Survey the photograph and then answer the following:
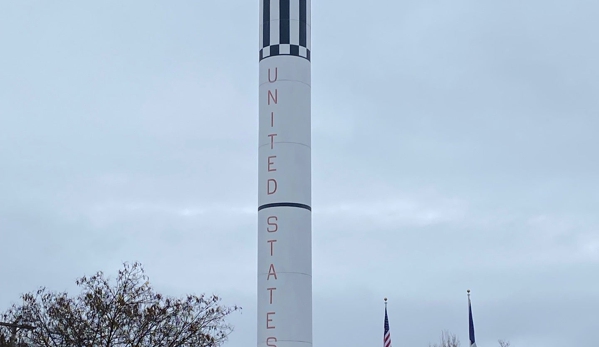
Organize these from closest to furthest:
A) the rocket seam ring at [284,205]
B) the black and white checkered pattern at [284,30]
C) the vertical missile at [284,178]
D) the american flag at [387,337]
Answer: the vertical missile at [284,178], the rocket seam ring at [284,205], the black and white checkered pattern at [284,30], the american flag at [387,337]

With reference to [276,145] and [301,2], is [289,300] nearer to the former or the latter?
[276,145]

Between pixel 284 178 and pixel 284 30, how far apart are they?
4.77 meters

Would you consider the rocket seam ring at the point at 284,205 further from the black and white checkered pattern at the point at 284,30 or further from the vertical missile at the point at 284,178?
the black and white checkered pattern at the point at 284,30

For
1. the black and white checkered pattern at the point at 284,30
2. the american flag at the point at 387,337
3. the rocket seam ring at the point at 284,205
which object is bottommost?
the american flag at the point at 387,337

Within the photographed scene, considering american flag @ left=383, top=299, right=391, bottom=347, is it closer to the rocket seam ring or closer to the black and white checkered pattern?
the rocket seam ring

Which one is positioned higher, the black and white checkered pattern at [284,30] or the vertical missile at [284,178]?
the black and white checkered pattern at [284,30]

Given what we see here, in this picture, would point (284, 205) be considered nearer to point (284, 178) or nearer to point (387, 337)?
point (284, 178)

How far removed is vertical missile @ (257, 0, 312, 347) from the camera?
46156 mm

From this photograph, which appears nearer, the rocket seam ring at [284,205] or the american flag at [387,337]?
the rocket seam ring at [284,205]

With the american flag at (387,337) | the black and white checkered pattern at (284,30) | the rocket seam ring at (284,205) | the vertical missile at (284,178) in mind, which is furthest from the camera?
the american flag at (387,337)

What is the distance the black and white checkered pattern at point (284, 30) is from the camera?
48156 millimetres

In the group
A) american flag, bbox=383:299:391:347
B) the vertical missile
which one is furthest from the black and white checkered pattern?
american flag, bbox=383:299:391:347

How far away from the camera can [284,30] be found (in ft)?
158

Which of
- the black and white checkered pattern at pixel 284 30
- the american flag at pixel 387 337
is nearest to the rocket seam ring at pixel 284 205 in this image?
the black and white checkered pattern at pixel 284 30
